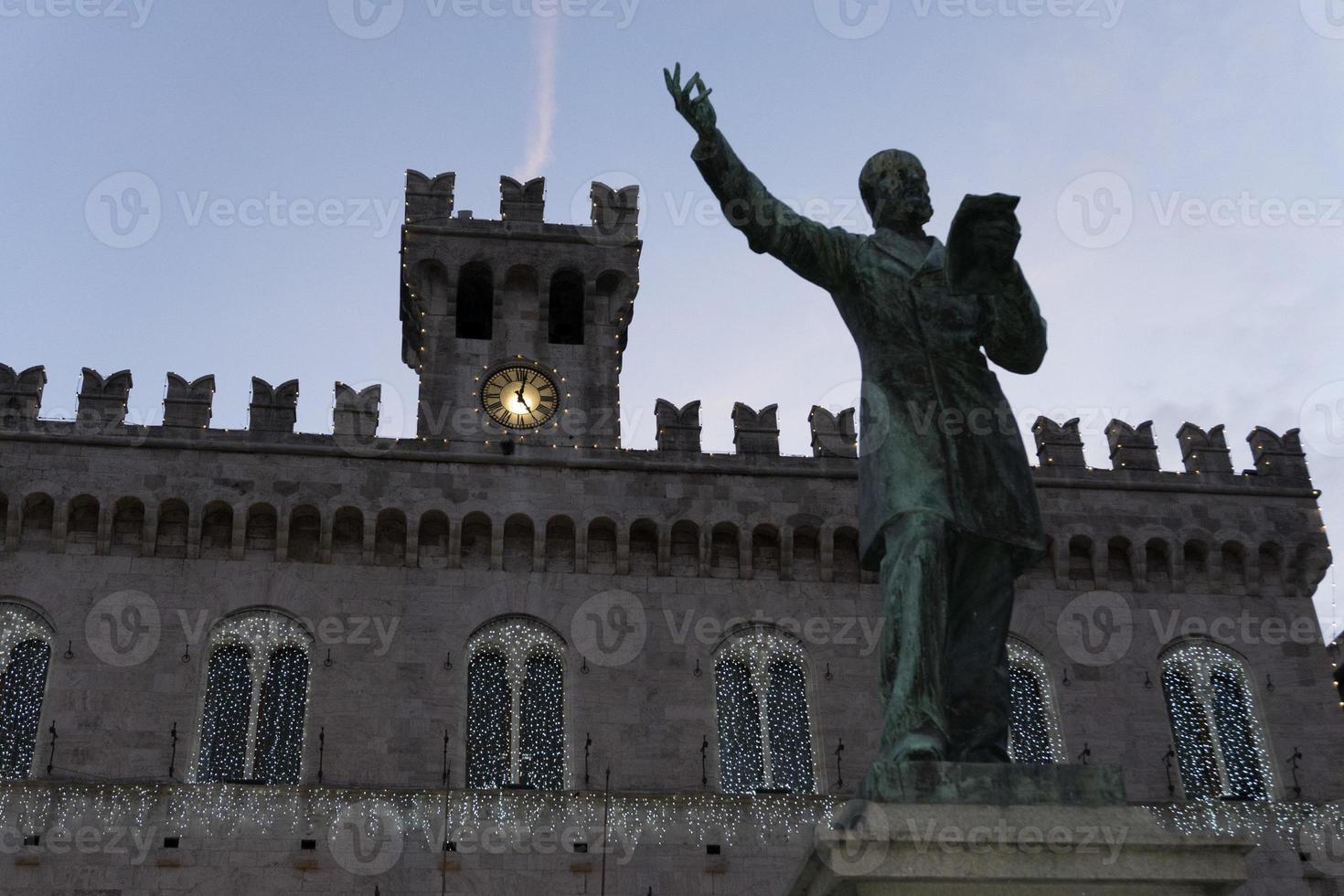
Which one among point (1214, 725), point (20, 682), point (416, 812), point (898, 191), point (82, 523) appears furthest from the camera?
point (1214, 725)

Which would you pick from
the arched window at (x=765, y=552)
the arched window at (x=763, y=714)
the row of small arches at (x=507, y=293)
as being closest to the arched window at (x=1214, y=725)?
the arched window at (x=763, y=714)

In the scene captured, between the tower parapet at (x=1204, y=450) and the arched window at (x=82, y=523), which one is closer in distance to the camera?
the arched window at (x=82, y=523)

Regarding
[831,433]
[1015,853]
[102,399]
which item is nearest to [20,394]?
[102,399]

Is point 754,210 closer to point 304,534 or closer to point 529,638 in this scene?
point 529,638

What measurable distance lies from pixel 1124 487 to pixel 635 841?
11.3 meters

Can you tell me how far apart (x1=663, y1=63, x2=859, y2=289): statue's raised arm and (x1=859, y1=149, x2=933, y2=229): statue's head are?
1.39 ft

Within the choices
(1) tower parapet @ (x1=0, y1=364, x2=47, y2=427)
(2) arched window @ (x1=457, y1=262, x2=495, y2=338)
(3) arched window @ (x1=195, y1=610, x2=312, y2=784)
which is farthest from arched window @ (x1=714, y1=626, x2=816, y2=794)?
(1) tower parapet @ (x1=0, y1=364, x2=47, y2=427)

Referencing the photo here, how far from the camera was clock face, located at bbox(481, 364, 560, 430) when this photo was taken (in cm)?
2827

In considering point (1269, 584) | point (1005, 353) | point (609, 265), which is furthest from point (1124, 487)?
point (1005, 353)

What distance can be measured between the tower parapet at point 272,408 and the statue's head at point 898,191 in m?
20.8

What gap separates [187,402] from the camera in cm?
2727

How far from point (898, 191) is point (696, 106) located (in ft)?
3.87

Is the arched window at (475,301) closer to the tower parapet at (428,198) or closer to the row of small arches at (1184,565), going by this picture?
the tower parapet at (428,198)

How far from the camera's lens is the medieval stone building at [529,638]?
2408 centimetres
